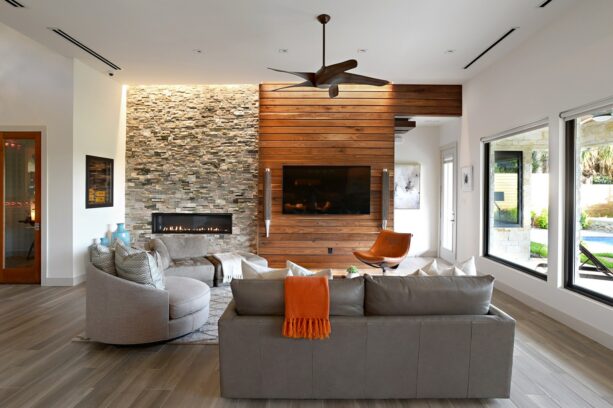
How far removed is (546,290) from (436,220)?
4.14m

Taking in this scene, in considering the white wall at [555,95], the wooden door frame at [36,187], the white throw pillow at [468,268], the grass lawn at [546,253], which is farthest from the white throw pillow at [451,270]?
the wooden door frame at [36,187]

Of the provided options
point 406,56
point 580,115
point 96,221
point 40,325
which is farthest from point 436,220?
point 40,325

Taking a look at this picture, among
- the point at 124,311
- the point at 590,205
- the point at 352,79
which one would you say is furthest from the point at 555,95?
the point at 124,311

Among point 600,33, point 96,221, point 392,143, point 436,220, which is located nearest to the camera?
point 600,33

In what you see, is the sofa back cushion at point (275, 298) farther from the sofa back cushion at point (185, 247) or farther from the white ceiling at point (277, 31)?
the sofa back cushion at point (185, 247)

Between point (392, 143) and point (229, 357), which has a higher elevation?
point (392, 143)

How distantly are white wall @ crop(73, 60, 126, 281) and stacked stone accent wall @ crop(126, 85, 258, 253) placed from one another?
0.28m

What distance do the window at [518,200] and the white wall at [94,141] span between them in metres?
6.11

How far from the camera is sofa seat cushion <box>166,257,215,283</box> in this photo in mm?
5684

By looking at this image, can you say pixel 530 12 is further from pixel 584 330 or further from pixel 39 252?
pixel 39 252

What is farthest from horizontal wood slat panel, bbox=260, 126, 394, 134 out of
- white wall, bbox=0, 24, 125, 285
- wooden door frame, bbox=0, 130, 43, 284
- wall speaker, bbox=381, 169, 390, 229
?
wooden door frame, bbox=0, 130, 43, 284

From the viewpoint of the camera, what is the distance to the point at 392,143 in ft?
23.7

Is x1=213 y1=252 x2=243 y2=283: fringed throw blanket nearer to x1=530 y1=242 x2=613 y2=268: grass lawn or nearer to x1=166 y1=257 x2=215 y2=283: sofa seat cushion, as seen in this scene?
x1=166 y1=257 x2=215 y2=283: sofa seat cushion

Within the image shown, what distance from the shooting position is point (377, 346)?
2.63 meters
